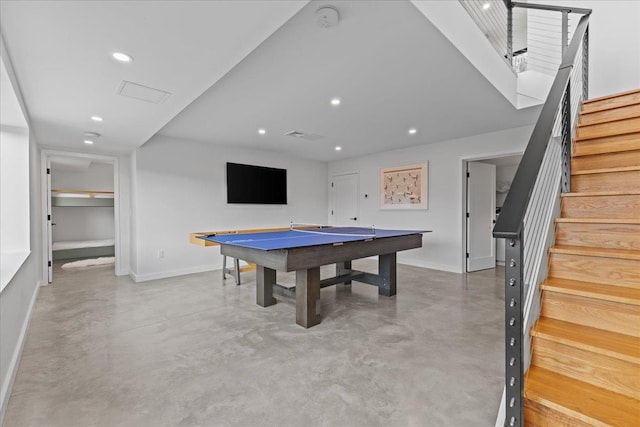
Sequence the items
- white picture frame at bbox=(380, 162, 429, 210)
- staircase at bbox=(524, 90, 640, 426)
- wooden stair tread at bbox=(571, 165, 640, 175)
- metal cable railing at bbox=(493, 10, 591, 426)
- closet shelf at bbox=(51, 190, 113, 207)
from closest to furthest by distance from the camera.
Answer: metal cable railing at bbox=(493, 10, 591, 426), staircase at bbox=(524, 90, 640, 426), wooden stair tread at bbox=(571, 165, 640, 175), white picture frame at bbox=(380, 162, 429, 210), closet shelf at bbox=(51, 190, 113, 207)

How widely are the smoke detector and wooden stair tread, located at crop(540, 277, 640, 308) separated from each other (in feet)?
6.20

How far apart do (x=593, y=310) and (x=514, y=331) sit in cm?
63

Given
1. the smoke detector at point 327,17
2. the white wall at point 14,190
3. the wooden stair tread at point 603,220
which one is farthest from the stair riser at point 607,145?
the white wall at point 14,190

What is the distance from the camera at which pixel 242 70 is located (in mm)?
2516

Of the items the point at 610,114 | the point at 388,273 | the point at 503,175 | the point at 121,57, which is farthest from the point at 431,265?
the point at 121,57

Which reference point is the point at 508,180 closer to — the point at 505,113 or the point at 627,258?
the point at 505,113

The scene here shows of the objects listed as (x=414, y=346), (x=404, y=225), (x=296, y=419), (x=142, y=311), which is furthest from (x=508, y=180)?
(x=142, y=311)

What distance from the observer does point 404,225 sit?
231 inches

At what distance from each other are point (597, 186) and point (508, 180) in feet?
15.9

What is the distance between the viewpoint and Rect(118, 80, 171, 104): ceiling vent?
2.46m

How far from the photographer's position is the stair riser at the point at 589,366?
110 cm

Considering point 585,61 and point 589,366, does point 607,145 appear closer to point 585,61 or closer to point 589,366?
point 585,61

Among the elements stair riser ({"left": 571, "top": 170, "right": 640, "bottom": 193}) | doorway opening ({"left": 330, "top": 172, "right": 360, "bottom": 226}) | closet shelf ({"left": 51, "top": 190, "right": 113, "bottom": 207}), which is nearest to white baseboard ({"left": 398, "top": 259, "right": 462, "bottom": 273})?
doorway opening ({"left": 330, "top": 172, "right": 360, "bottom": 226})

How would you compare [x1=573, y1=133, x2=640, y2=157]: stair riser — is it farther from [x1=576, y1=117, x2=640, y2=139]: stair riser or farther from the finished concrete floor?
the finished concrete floor
